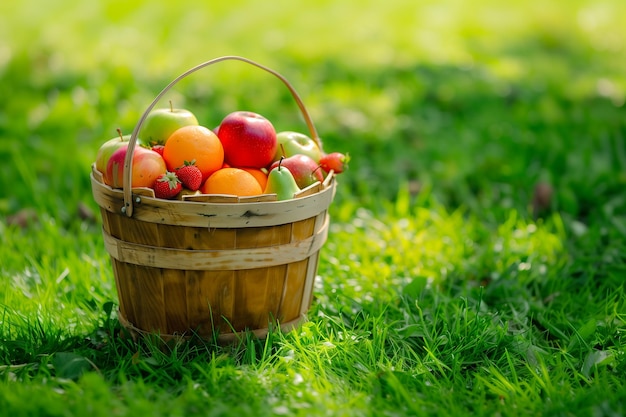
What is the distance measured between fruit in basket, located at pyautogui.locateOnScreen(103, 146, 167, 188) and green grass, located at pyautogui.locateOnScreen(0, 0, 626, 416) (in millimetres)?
584

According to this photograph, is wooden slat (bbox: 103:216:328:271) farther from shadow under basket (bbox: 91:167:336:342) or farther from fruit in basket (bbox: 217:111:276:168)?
fruit in basket (bbox: 217:111:276:168)

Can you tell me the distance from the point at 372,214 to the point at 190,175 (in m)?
1.66

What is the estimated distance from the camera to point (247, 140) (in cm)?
262

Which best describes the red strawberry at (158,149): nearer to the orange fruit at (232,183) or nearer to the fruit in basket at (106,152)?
the fruit in basket at (106,152)

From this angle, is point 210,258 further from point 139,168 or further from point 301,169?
point 301,169

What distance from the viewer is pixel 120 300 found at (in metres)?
2.66

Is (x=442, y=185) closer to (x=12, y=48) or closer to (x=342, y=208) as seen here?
(x=342, y=208)

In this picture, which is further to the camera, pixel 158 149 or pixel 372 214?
pixel 372 214

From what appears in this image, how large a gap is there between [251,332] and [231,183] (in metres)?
0.57

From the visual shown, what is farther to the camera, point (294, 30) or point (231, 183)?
point (294, 30)

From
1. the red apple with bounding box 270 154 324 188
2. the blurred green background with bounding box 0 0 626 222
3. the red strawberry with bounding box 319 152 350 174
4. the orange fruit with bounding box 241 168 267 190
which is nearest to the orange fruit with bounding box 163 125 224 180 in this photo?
the orange fruit with bounding box 241 168 267 190

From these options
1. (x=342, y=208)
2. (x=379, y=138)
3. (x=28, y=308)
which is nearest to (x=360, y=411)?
(x=28, y=308)

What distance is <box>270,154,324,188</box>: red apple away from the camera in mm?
2619

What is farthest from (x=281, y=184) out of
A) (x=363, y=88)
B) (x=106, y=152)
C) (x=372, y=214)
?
(x=363, y=88)
